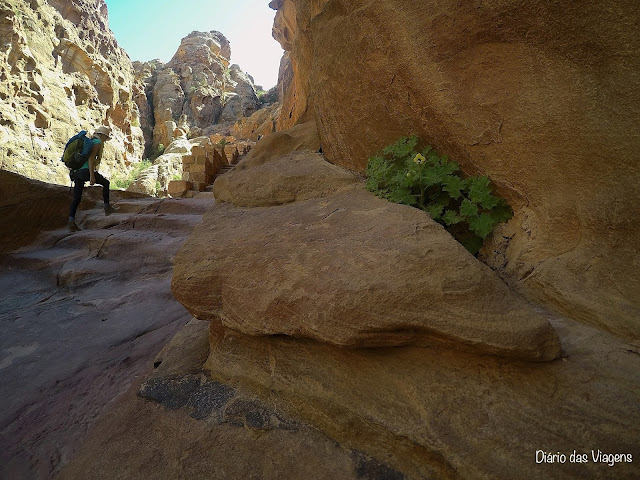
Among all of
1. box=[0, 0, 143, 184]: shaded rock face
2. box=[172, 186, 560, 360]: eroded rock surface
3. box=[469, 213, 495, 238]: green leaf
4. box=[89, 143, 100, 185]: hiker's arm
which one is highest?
box=[0, 0, 143, 184]: shaded rock face

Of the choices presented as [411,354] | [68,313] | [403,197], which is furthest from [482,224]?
[68,313]

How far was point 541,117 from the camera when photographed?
61.9 inches

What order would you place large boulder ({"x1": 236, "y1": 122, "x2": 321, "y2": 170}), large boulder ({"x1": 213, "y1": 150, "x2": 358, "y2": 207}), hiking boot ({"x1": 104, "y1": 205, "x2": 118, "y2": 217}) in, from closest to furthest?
large boulder ({"x1": 213, "y1": 150, "x2": 358, "y2": 207}) < large boulder ({"x1": 236, "y1": 122, "x2": 321, "y2": 170}) < hiking boot ({"x1": 104, "y1": 205, "x2": 118, "y2": 217})

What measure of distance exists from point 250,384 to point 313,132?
3348 millimetres

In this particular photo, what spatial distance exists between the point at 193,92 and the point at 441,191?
36918 millimetres

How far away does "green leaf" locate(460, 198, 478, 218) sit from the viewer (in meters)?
1.86

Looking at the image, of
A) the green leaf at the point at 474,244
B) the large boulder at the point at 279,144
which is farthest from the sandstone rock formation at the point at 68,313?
the green leaf at the point at 474,244

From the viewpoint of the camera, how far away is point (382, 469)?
112 centimetres

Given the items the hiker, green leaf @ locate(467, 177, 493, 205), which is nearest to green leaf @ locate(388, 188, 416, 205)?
green leaf @ locate(467, 177, 493, 205)

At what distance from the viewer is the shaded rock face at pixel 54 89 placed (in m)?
11.7

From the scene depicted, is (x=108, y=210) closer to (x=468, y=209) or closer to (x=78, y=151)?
(x=78, y=151)

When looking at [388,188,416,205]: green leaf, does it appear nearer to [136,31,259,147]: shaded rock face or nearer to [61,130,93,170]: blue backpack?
[61,130,93,170]: blue backpack

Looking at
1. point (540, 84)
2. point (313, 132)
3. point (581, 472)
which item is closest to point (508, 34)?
point (540, 84)

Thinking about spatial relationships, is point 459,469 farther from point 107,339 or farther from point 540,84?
point 107,339
